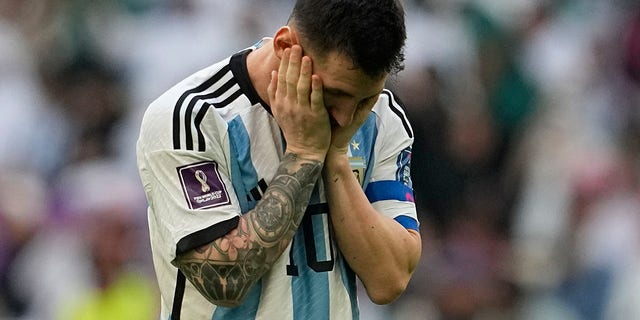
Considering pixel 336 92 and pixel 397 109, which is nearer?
pixel 336 92

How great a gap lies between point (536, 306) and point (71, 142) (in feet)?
9.46

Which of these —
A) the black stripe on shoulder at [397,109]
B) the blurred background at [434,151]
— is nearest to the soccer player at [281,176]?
the black stripe on shoulder at [397,109]

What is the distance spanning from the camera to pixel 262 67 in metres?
3.20

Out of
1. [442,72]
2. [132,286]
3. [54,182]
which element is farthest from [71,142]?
[442,72]

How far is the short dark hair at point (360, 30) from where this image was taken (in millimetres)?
2969

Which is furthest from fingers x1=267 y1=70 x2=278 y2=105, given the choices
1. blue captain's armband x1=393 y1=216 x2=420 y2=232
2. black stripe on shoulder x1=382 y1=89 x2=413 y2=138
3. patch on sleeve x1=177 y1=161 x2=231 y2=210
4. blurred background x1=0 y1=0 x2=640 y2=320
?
blurred background x1=0 y1=0 x2=640 y2=320

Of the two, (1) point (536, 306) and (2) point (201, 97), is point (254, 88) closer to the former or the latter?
(2) point (201, 97)

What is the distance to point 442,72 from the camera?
24.5 feet

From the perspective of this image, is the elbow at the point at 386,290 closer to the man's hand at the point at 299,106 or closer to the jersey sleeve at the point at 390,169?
the jersey sleeve at the point at 390,169

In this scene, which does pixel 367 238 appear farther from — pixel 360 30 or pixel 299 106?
pixel 360 30

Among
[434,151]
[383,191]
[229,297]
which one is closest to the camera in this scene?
[229,297]

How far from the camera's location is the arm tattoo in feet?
10.0

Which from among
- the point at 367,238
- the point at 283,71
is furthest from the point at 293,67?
the point at 367,238

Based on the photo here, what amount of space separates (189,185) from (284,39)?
1.48 feet
